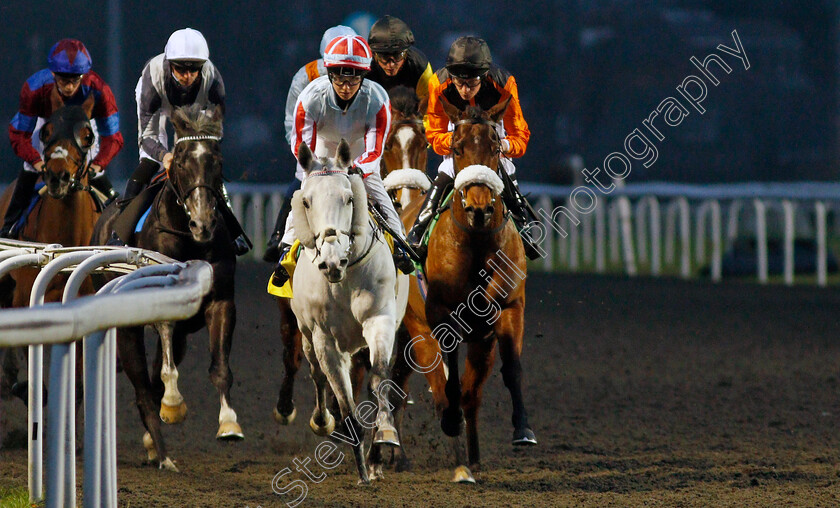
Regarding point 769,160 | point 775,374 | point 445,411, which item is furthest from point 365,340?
point 769,160

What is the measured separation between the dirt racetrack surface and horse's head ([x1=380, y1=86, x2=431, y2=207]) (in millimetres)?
1453

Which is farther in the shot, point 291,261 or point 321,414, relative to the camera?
point 321,414

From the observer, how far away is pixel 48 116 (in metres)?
7.98

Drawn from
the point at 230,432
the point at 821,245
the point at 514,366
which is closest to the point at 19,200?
the point at 230,432

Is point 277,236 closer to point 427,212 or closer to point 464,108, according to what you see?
point 427,212

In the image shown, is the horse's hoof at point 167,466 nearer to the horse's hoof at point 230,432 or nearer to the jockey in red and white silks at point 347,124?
the horse's hoof at point 230,432

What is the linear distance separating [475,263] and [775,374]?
4289mm

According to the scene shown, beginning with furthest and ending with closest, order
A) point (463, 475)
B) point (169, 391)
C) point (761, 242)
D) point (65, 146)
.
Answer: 1. point (761, 242)
2. point (65, 146)
3. point (463, 475)
4. point (169, 391)

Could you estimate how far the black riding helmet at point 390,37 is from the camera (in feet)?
26.6

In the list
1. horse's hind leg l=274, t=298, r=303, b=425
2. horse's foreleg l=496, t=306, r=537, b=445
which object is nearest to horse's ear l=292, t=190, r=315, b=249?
horse's foreleg l=496, t=306, r=537, b=445

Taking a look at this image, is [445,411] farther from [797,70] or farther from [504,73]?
[797,70]

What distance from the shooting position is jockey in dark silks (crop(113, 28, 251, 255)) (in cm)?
682

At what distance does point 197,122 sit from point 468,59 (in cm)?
149

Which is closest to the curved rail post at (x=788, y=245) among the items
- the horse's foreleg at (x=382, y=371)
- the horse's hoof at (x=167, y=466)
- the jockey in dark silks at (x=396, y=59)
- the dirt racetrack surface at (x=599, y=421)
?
the dirt racetrack surface at (x=599, y=421)
